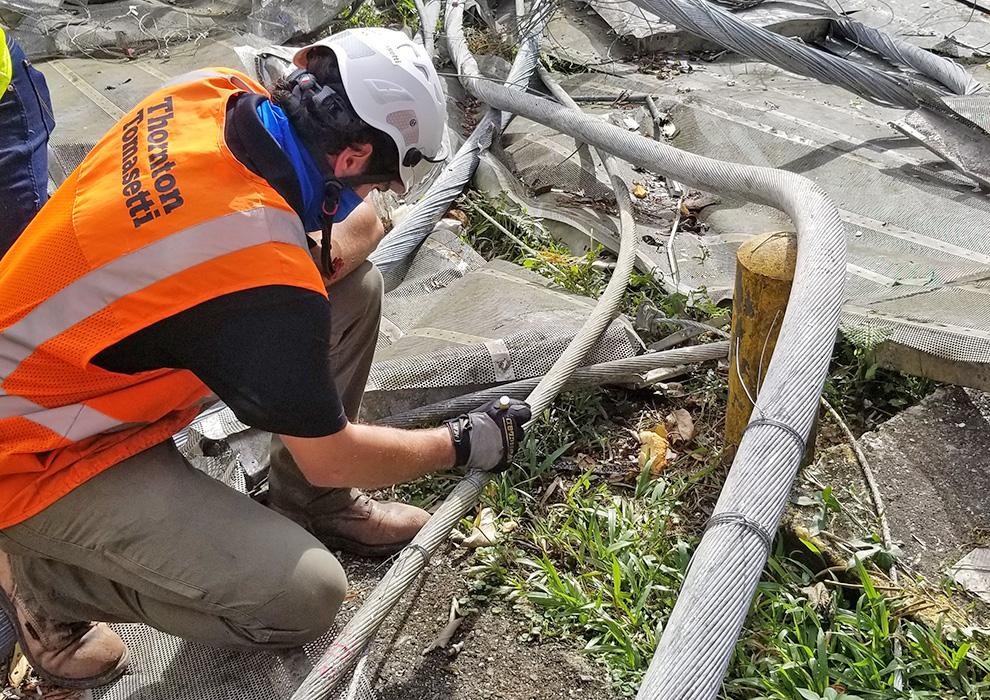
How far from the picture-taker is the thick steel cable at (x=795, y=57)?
3787mm

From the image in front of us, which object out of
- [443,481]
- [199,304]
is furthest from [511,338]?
[199,304]

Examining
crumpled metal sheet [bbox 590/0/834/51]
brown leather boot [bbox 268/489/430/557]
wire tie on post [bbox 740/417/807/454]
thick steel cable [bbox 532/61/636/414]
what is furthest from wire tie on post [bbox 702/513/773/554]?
crumpled metal sheet [bbox 590/0/834/51]

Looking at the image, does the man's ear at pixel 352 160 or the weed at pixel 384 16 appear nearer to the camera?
the man's ear at pixel 352 160

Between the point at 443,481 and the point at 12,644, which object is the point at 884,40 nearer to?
the point at 443,481

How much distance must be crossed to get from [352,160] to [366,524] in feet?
3.59

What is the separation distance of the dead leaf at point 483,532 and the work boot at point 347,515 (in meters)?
0.14

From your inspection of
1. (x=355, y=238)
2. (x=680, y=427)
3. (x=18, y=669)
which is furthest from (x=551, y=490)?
(x=18, y=669)

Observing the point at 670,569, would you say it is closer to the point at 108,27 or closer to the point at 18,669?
the point at 18,669

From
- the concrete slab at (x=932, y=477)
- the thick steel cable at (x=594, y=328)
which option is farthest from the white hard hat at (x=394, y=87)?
the concrete slab at (x=932, y=477)

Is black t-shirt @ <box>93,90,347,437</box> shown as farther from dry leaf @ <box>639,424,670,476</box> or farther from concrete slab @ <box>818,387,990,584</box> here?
concrete slab @ <box>818,387,990,584</box>

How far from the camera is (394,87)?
6.62 feet

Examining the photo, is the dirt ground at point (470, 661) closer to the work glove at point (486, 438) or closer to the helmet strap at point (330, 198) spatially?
the work glove at point (486, 438)

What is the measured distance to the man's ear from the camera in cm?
202

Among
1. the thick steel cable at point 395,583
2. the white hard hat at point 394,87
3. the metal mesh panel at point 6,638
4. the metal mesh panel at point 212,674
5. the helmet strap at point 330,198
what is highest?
the white hard hat at point 394,87
